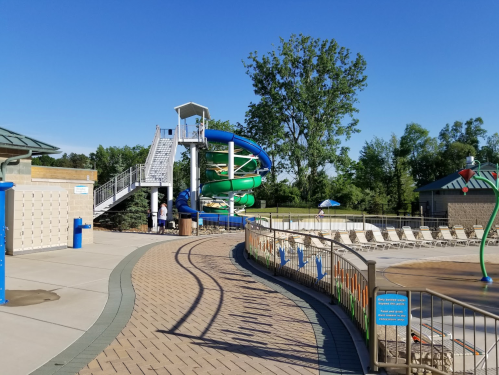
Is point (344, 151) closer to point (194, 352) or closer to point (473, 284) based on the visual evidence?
point (473, 284)

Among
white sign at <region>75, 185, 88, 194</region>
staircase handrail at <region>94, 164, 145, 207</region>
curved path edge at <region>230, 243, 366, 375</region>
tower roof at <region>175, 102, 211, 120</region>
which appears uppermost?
tower roof at <region>175, 102, 211, 120</region>

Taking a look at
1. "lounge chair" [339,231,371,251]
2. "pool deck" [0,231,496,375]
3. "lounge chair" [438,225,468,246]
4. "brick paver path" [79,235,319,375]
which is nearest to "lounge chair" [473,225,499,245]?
"lounge chair" [438,225,468,246]

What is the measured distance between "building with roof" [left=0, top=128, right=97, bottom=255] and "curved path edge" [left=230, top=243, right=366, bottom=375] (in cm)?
780

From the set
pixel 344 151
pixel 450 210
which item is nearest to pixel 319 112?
pixel 344 151

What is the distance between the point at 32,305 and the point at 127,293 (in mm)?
1685

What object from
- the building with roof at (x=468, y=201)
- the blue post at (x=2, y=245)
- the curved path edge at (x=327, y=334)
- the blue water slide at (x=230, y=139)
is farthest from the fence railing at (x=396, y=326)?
the building with roof at (x=468, y=201)

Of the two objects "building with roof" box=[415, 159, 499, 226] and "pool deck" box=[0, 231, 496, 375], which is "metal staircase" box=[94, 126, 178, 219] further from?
"building with roof" box=[415, 159, 499, 226]

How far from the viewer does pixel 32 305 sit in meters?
6.97

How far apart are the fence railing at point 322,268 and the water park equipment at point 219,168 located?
13639 millimetres

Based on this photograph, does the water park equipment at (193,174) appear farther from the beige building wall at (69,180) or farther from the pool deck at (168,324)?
the pool deck at (168,324)

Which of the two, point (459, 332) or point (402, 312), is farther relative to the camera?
point (459, 332)

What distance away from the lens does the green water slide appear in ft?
86.8

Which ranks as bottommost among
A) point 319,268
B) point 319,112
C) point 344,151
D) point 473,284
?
point 473,284

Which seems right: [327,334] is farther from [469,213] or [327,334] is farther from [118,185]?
[469,213]
